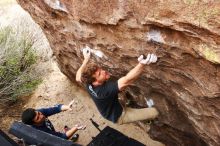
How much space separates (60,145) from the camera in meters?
4.66

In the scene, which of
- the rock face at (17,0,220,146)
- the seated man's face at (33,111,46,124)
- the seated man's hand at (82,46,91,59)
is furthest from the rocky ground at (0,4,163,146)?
the seated man's hand at (82,46,91,59)

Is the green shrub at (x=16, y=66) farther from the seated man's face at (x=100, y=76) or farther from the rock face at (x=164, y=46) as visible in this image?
the seated man's face at (x=100, y=76)

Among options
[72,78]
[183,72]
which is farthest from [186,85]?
[72,78]

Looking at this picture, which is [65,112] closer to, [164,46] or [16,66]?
[16,66]

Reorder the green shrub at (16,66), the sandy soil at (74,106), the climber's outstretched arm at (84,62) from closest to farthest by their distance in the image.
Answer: the climber's outstretched arm at (84,62) < the sandy soil at (74,106) < the green shrub at (16,66)

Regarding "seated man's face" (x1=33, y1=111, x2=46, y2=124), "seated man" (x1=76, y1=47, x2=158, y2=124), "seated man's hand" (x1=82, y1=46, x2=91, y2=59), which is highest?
"seated man's hand" (x1=82, y1=46, x2=91, y2=59)

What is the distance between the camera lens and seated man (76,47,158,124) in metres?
4.07

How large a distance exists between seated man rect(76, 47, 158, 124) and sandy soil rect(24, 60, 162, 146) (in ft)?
4.74

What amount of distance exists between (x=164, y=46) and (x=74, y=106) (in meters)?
3.71

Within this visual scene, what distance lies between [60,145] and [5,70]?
3468 mm

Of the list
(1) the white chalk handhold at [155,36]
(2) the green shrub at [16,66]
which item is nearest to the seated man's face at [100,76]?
(1) the white chalk handhold at [155,36]

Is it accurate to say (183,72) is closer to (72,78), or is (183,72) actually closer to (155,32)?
(155,32)

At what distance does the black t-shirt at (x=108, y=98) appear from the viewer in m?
4.32

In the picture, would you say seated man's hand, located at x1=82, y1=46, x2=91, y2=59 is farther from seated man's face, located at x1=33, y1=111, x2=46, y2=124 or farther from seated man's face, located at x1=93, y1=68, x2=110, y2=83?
seated man's face, located at x1=33, y1=111, x2=46, y2=124
